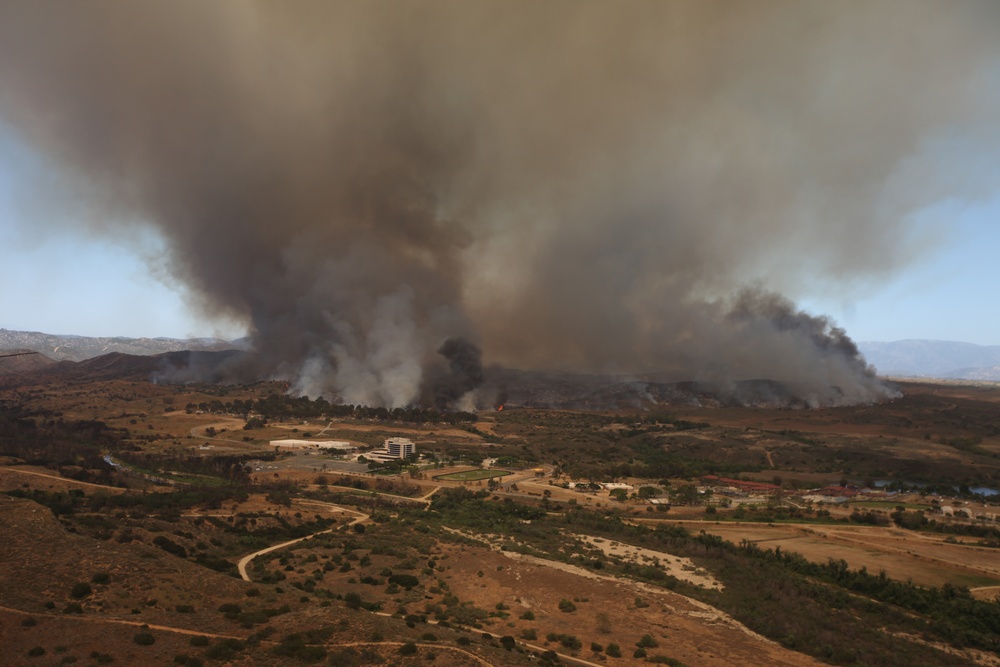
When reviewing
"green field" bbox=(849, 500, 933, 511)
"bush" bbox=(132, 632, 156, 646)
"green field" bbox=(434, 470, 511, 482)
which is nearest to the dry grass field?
"bush" bbox=(132, 632, 156, 646)

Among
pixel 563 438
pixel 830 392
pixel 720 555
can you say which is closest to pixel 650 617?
pixel 720 555

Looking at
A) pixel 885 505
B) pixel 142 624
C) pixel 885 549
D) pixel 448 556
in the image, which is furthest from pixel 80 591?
pixel 885 505

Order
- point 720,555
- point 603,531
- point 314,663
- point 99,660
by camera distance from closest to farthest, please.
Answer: point 99,660, point 314,663, point 720,555, point 603,531

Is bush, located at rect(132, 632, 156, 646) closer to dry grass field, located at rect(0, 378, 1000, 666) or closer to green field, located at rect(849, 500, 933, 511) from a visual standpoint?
dry grass field, located at rect(0, 378, 1000, 666)

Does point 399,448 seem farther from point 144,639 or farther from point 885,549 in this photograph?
point 144,639

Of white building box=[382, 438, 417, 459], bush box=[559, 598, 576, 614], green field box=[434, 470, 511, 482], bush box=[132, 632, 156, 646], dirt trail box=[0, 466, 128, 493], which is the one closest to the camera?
bush box=[132, 632, 156, 646]

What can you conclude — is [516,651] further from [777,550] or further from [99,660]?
[777,550]
